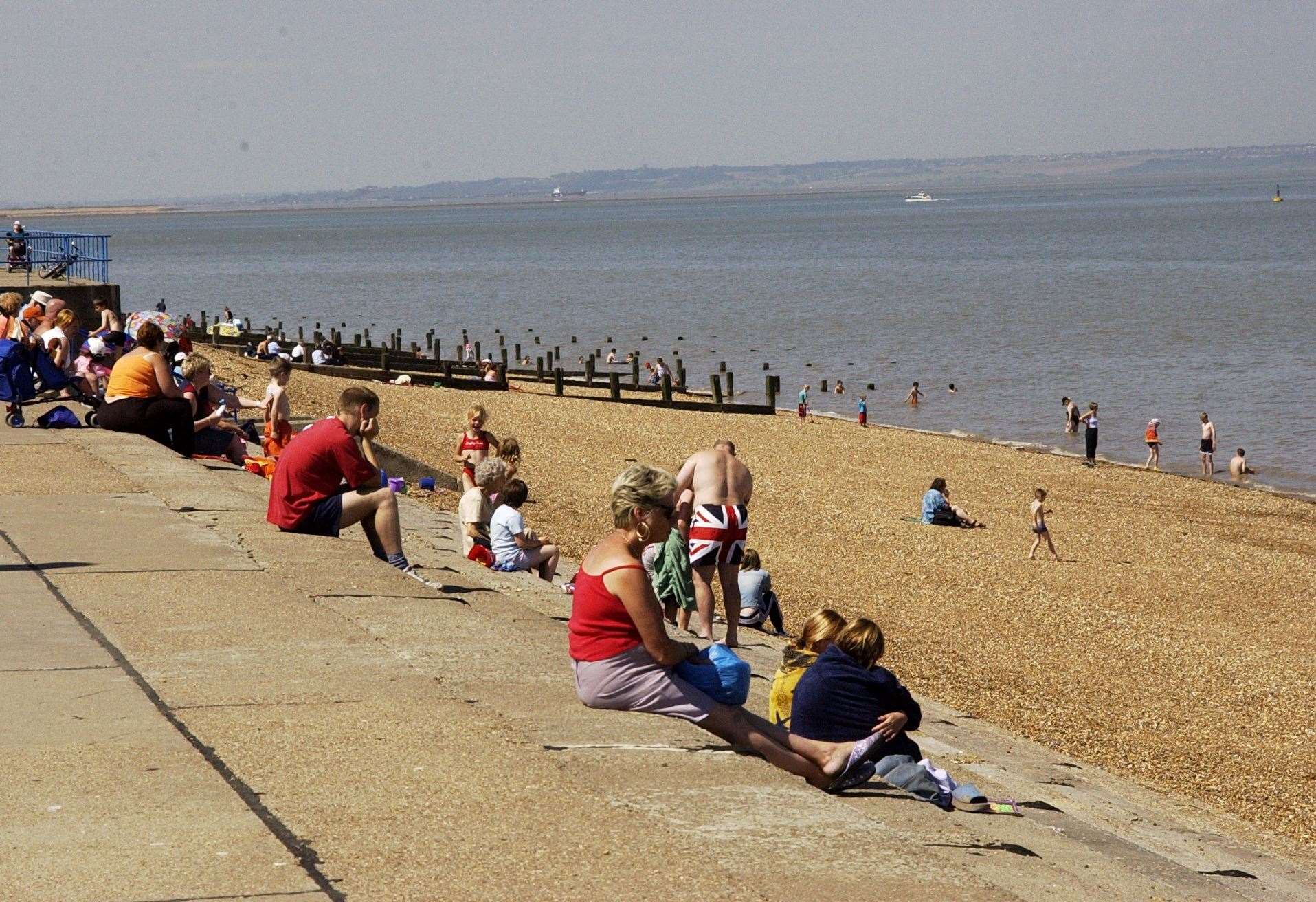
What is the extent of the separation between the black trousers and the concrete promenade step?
3722 mm

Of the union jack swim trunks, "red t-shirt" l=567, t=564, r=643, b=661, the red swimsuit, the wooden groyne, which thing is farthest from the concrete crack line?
the wooden groyne

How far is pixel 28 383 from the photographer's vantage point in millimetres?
13930

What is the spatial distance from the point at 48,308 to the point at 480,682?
1134 cm

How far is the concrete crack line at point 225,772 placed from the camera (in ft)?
14.1

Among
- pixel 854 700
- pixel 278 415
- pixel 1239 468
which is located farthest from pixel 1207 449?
pixel 854 700

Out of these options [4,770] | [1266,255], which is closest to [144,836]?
[4,770]

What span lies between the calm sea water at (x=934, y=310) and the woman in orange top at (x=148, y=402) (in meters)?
23.0

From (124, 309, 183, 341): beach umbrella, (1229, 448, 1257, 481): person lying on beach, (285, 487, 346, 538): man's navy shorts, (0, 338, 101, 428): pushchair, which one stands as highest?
(124, 309, 183, 341): beach umbrella

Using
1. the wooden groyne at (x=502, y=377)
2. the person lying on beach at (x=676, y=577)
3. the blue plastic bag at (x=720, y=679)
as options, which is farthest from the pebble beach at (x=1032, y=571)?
the blue plastic bag at (x=720, y=679)

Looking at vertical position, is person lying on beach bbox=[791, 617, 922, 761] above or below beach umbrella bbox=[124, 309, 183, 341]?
below

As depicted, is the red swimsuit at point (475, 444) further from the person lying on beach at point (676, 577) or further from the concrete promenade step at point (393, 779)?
the concrete promenade step at point (393, 779)

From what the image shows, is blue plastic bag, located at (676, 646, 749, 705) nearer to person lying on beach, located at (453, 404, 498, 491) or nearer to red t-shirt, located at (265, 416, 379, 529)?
red t-shirt, located at (265, 416, 379, 529)

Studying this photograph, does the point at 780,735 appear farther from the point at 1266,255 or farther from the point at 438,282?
the point at 1266,255

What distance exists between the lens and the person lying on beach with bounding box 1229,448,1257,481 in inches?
1179
